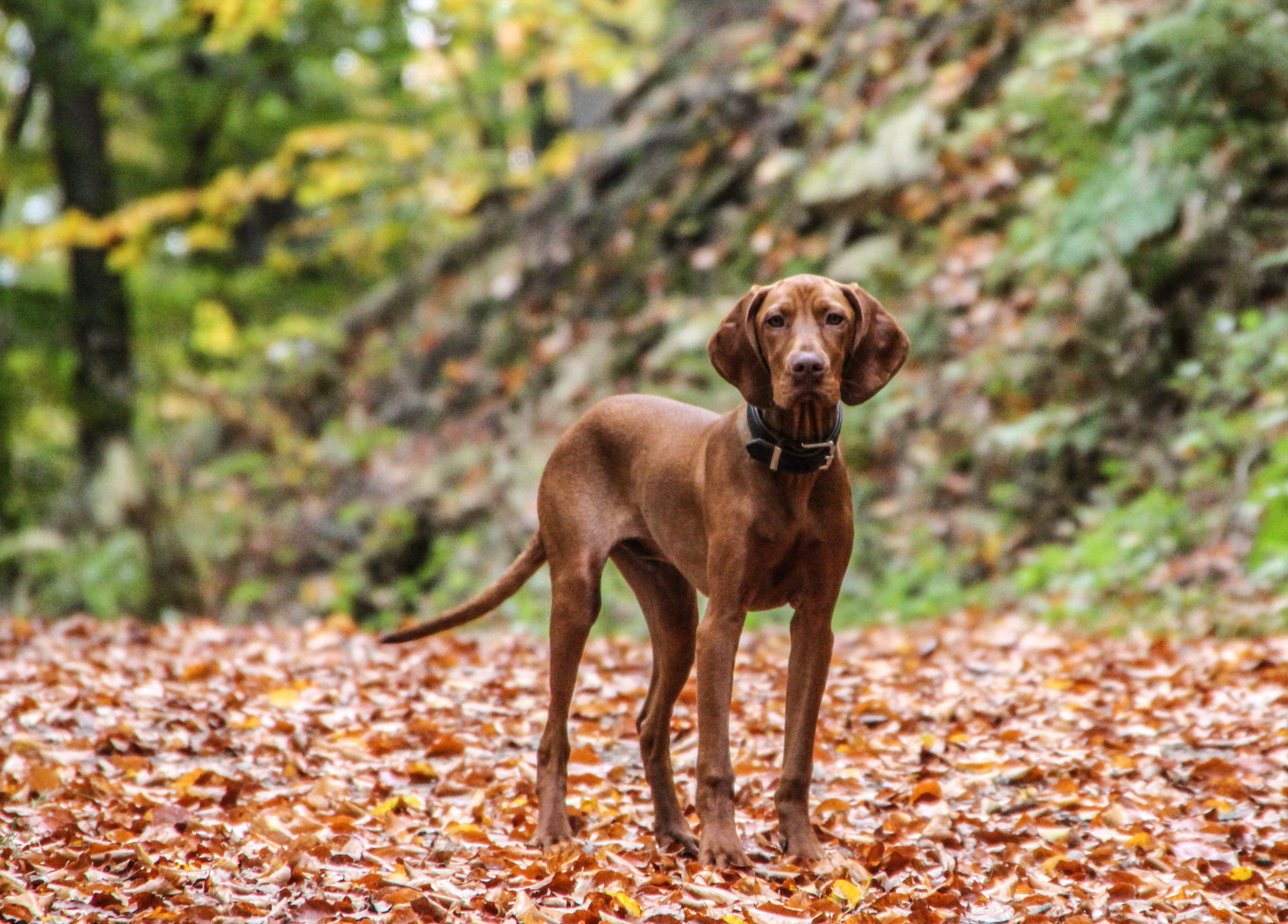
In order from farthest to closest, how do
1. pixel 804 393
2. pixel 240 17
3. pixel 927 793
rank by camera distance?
pixel 240 17 < pixel 927 793 < pixel 804 393

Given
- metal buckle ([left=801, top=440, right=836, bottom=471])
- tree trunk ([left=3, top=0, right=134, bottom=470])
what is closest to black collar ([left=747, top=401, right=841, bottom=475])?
metal buckle ([left=801, top=440, right=836, bottom=471])

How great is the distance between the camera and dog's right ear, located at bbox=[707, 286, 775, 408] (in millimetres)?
4098

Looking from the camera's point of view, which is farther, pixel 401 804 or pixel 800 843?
pixel 401 804

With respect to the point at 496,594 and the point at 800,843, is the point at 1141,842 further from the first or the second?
the point at 496,594

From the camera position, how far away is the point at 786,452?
13.0ft

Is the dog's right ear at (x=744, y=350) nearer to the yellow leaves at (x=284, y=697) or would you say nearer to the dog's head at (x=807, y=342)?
the dog's head at (x=807, y=342)

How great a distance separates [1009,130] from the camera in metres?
11.3

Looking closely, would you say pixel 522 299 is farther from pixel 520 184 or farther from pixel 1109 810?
pixel 1109 810

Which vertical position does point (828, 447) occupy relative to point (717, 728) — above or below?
above

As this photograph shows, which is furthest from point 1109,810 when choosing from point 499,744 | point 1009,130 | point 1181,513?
point 1009,130

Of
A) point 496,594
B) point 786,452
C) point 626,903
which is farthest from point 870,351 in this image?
point 626,903

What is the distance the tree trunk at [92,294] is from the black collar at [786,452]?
487 inches

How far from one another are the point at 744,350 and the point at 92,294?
13.2 metres

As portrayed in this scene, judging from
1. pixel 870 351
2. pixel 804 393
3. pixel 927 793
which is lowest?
pixel 927 793
